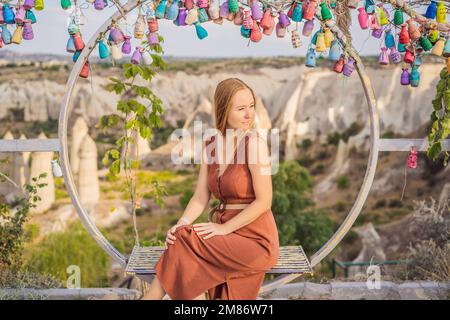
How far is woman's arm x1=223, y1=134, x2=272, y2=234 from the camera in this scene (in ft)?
9.23

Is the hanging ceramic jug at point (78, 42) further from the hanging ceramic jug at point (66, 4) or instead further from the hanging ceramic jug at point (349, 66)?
the hanging ceramic jug at point (349, 66)

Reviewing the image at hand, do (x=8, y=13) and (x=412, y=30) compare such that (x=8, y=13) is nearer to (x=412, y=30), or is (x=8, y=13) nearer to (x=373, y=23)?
(x=373, y=23)

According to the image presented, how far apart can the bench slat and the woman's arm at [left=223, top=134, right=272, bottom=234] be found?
12.5 inches

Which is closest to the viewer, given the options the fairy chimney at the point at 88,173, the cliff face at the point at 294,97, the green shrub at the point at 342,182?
the fairy chimney at the point at 88,173

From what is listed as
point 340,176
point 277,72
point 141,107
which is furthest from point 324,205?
point 141,107

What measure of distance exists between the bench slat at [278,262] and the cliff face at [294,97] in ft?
61.3

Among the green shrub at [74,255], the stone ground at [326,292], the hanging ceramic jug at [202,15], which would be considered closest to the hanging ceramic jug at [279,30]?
the hanging ceramic jug at [202,15]

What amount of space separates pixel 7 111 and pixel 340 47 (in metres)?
19.9

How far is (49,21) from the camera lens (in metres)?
18.5

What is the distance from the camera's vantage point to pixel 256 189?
2.84 meters

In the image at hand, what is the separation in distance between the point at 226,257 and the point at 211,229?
0.14m

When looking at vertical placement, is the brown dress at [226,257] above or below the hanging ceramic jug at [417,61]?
below

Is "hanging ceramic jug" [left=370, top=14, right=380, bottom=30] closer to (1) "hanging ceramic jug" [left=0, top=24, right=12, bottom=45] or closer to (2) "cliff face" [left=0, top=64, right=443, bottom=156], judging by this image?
(1) "hanging ceramic jug" [left=0, top=24, right=12, bottom=45]

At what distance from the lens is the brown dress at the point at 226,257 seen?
9.02 ft
